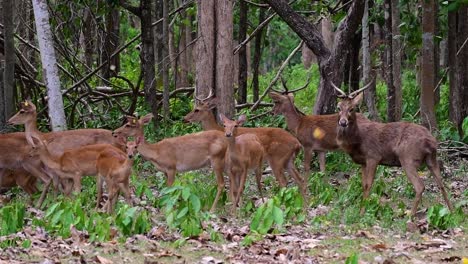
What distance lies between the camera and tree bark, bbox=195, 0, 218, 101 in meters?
16.2

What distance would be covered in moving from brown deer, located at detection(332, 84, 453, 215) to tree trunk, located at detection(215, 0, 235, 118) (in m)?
3.57

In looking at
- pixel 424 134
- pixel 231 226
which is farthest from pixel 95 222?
pixel 424 134

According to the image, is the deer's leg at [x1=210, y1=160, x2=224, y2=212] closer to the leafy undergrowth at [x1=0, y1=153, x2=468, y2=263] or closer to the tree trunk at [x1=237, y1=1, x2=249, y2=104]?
the leafy undergrowth at [x1=0, y1=153, x2=468, y2=263]

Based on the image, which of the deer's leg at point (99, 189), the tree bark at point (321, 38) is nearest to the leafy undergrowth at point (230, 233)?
the deer's leg at point (99, 189)

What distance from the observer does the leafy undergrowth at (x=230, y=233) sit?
8344mm

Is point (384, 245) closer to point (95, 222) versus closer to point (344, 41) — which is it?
point (95, 222)

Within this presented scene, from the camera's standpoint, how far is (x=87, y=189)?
41.7 ft

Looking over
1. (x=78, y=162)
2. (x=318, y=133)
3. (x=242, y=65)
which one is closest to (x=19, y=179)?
(x=78, y=162)

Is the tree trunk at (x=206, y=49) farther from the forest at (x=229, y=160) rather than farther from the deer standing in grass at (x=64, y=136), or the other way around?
the deer standing in grass at (x=64, y=136)

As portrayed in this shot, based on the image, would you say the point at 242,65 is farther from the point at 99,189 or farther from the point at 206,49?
the point at 99,189

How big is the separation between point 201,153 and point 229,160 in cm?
67

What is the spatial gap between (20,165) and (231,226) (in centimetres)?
384

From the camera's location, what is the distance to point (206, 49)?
16.3 m

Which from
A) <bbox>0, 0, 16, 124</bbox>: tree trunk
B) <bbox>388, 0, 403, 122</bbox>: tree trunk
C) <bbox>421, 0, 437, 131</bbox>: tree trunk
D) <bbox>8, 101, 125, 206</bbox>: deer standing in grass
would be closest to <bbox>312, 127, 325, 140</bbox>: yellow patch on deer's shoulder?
<bbox>421, 0, 437, 131</bbox>: tree trunk
